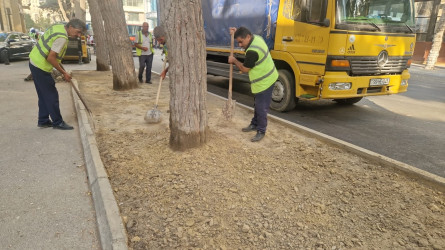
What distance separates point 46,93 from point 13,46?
1289 centimetres

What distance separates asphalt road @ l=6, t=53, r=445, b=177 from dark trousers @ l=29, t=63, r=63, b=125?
160 inches

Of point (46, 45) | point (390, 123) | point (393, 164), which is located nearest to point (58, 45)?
point (46, 45)

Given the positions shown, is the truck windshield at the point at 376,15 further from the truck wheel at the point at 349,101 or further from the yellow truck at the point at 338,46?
the truck wheel at the point at 349,101

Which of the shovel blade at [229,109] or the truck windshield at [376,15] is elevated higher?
the truck windshield at [376,15]

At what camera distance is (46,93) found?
4512mm

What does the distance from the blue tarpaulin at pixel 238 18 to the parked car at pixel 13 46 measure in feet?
35.7

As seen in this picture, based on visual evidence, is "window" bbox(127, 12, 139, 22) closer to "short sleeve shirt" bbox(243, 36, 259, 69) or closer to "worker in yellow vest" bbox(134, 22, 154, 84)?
"worker in yellow vest" bbox(134, 22, 154, 84)

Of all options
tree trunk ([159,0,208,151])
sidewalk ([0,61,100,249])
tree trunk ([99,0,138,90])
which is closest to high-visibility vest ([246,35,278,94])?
tree trunk ([159,0,208,151])

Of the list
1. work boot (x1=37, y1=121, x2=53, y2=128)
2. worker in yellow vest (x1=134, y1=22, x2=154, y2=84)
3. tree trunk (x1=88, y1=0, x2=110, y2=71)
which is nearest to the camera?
work boot (x1=37, y1=121, x2=53, y2=128)

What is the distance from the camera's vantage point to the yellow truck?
4.92m

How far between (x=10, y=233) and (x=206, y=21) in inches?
307

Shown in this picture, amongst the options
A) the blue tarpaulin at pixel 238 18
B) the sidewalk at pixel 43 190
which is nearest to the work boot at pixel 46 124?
the sidewalk at pixel 43 190

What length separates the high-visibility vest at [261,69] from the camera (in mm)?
4012

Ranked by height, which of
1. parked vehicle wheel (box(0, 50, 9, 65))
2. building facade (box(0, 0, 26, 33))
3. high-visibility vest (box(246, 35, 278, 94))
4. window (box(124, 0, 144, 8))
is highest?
window (box(124, 0, 144, 8))
